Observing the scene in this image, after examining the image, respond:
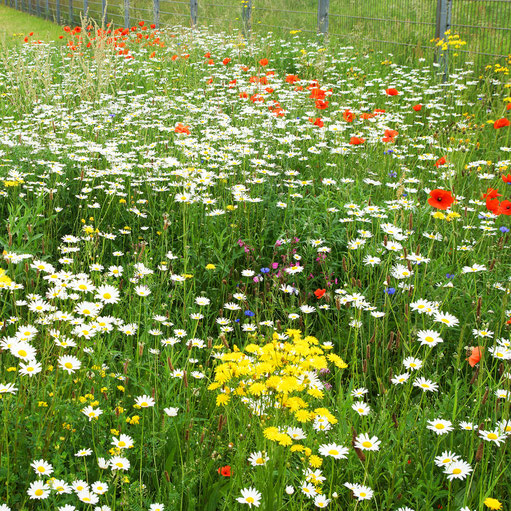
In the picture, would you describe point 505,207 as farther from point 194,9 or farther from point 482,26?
point 194,9

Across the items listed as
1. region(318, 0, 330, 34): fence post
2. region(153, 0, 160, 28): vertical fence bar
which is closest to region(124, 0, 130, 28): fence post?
region(153, 0, 160, 28): vertical fence bar

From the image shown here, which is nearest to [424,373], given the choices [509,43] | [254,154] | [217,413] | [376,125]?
[217,413]

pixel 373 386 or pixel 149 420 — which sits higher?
pixel 149 420

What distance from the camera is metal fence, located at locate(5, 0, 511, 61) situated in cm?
769

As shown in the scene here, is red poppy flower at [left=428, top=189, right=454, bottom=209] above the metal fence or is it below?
below

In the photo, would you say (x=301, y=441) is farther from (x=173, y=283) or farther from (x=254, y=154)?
(x=254, y=154)

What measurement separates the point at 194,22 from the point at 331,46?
5.13 m

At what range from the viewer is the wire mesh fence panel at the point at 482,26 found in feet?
24.5

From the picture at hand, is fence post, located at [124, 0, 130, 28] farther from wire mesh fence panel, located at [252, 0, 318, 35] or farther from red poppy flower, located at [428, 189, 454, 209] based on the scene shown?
red poppy flower, located at [428, 189, 454, 209]

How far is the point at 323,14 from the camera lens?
10.2 m

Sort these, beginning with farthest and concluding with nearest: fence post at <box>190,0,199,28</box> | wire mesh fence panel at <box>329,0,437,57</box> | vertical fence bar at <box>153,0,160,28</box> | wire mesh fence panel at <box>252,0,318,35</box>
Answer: vertical fence bar at <box>153,0,160,28</box> → fence post at <box>190,0,199,28</box> → wire mesh fence panel at <box>252,0,318,35</box> → wire mesh fence panel at <box>329,0,437,57</box>

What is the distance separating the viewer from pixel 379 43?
928 centimetres

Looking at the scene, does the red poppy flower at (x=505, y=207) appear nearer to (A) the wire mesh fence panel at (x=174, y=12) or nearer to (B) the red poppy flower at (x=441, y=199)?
(B) the red poppy flower at (x=441, y=199)

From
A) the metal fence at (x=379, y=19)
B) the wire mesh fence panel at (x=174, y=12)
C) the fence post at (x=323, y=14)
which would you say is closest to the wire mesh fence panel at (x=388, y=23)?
the metal fence at (x=379, y=19)
